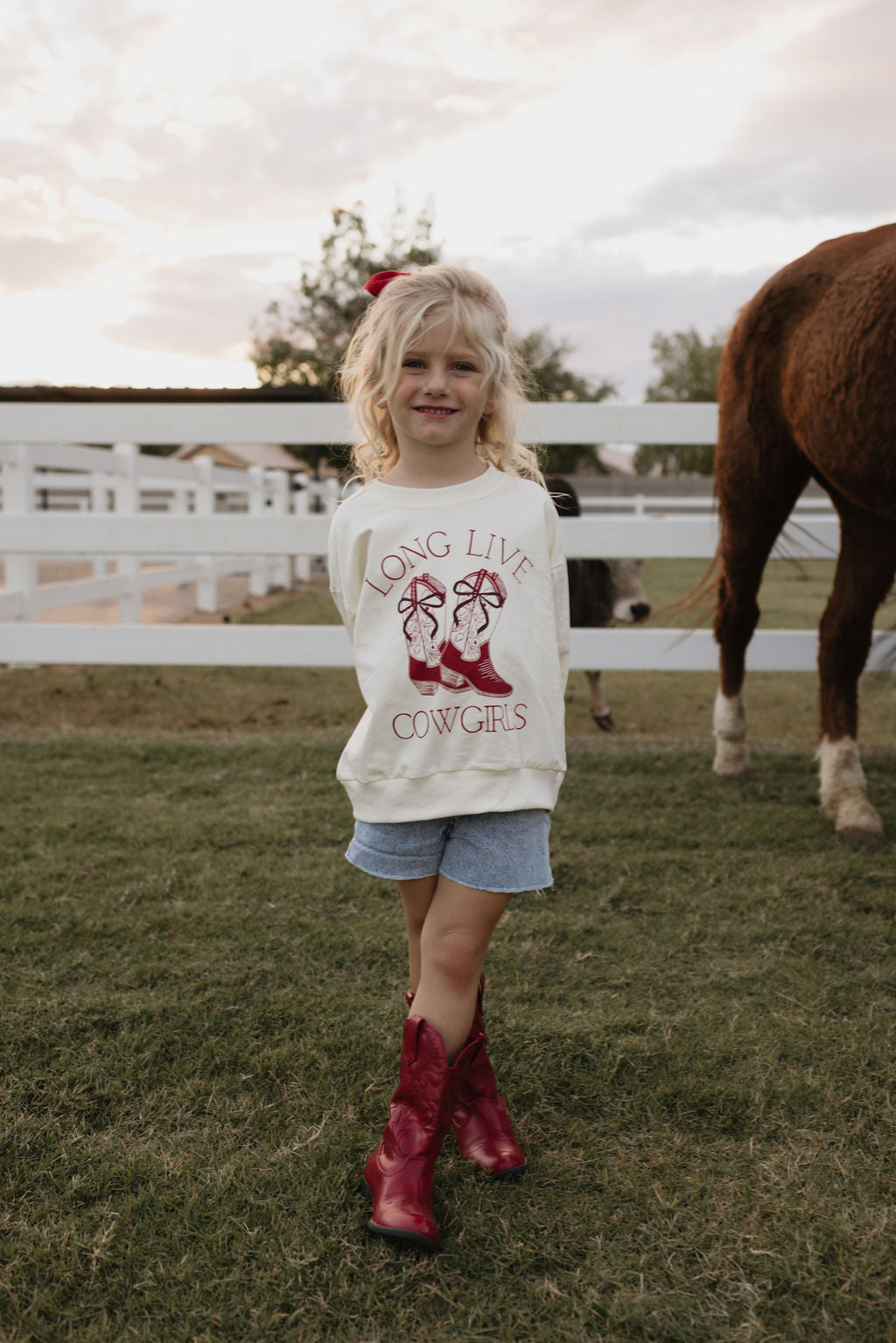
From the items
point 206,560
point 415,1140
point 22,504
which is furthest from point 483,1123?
point 206,560

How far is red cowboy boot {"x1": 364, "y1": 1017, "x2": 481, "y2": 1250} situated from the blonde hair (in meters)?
0.92

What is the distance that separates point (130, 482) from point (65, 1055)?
6404 mm

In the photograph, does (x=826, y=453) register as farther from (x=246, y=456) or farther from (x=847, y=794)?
(x=246, y=456)

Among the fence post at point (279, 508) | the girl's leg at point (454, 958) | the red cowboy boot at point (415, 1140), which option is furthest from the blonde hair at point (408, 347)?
the fence post at point (279, 508)

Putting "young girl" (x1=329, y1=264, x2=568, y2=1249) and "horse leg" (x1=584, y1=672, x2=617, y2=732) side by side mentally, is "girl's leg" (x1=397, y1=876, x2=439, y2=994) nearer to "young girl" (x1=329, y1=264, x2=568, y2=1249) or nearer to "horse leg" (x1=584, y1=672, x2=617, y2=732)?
"young girl" (x1=329, y1=264, x2=568, y2=1249)

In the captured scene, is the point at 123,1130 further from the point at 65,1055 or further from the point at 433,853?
the point at 433,853

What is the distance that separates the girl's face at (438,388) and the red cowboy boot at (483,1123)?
90cm

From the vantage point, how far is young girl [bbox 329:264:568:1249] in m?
1.41

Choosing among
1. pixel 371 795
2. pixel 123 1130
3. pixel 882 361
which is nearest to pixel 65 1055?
pixel 123 1130

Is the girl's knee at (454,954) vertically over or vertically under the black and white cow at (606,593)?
under

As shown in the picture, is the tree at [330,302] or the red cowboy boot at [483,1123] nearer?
the red cowboy boot at [483,1123]

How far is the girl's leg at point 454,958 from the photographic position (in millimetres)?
1405

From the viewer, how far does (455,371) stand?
1472 millimetres

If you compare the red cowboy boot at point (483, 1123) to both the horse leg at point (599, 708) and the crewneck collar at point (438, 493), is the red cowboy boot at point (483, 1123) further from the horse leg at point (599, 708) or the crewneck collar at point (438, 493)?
the horse leg at point (599, 708)
